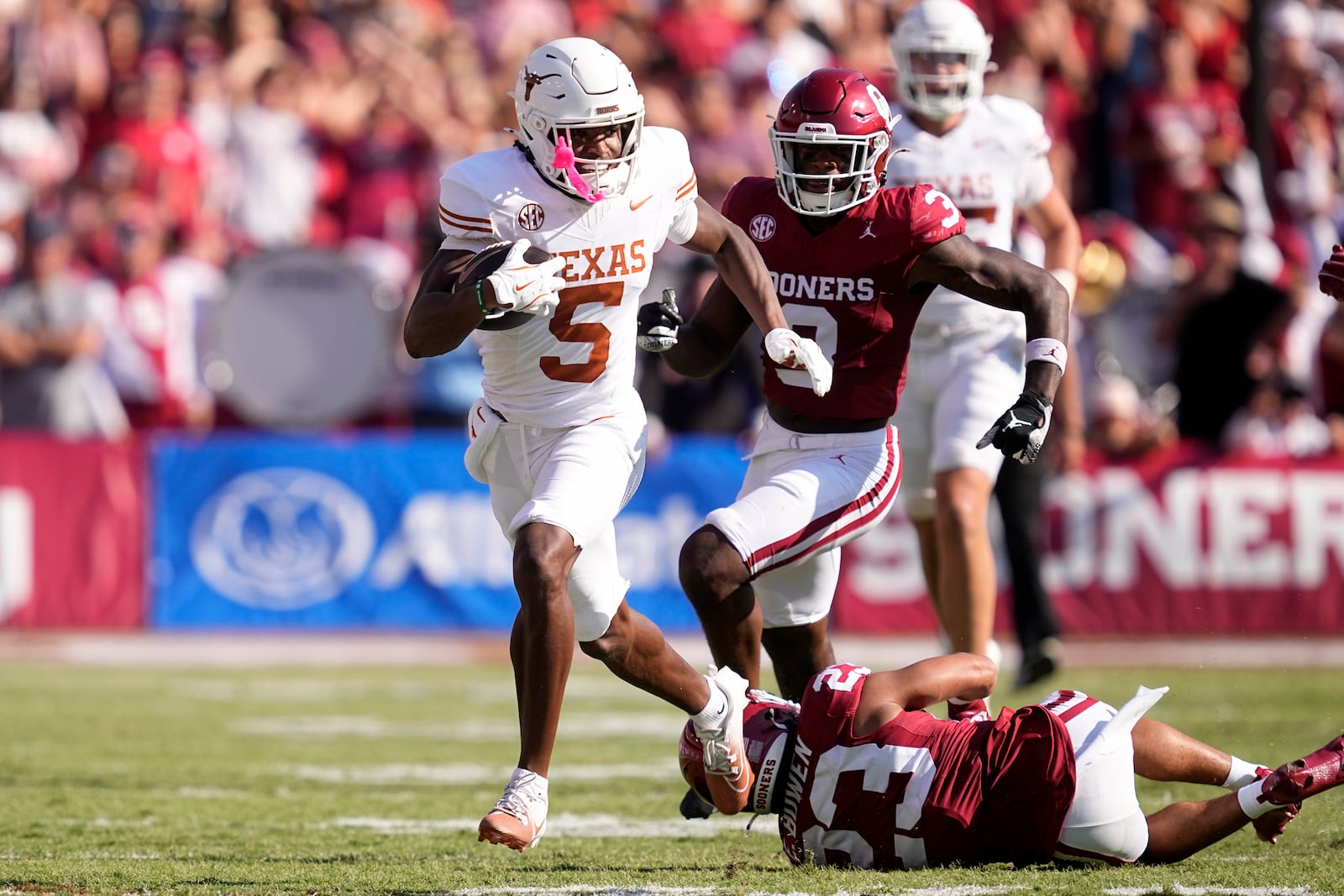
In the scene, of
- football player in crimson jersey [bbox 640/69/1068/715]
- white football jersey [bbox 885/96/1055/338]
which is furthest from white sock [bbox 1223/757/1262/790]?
white football jersey [bbox 885/96/1055/338]

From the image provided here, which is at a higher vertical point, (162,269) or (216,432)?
(162,269)

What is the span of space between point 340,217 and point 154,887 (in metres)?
7.86

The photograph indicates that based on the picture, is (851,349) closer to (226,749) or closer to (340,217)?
(226,749)

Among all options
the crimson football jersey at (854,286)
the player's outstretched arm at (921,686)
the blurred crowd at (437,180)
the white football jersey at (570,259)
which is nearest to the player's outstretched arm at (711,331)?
the crimson football jersey at (854,286)

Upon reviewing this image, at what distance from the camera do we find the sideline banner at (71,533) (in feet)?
32.3

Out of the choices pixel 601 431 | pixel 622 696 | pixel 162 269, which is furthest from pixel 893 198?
pixel 162 269

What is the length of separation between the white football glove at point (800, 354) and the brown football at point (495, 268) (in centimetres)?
61

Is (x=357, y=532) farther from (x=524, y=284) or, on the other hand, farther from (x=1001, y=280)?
(x=524, y=284)

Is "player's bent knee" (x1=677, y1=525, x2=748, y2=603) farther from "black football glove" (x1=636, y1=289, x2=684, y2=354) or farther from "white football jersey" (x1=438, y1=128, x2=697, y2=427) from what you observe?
"black football glove" (x1=636, y1=289, x2=684, y2=354)

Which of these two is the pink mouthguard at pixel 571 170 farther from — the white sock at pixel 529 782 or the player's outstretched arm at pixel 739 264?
the white sock at pixel 529 782

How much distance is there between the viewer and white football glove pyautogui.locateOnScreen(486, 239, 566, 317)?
4.19 metres

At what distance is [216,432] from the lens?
10.1 m

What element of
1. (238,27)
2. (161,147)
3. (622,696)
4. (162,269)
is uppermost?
(238,27)

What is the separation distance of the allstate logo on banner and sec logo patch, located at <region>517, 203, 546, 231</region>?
580cm
